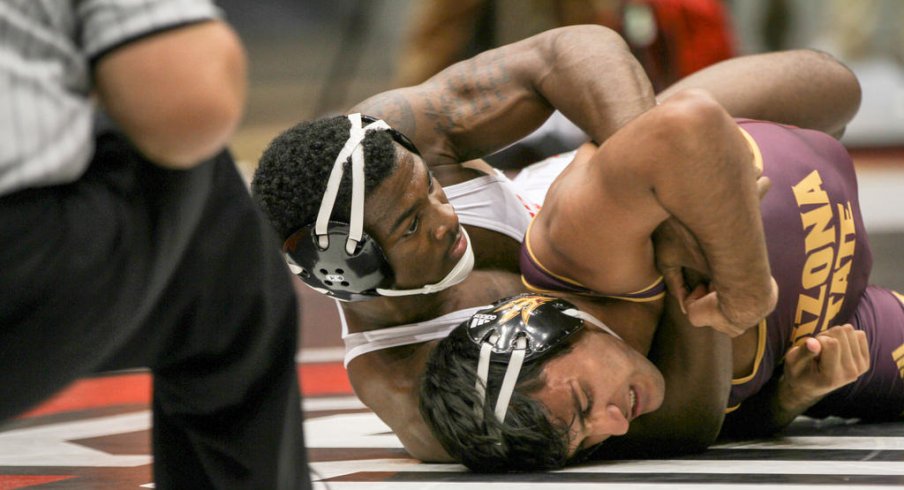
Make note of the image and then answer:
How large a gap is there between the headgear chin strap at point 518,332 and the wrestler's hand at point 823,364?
1.64 feet

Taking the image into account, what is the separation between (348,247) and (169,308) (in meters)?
0.99

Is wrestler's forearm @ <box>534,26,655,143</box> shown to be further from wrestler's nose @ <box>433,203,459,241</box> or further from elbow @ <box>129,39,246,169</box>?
elbow @ <box>129,39,246,169</box>

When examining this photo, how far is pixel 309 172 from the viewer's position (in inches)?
99.7

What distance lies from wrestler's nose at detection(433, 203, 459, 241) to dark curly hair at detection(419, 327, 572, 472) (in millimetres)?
224

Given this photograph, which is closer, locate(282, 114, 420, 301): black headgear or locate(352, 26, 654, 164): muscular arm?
locate(282, 114, 420, 301): black headgear

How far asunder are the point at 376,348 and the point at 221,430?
3.70 ft

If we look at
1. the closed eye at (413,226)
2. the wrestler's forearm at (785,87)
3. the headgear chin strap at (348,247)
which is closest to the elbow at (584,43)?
the wrestler's forearm at (785,87)

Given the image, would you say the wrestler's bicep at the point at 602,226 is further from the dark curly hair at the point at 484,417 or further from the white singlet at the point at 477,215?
the white singlet at the point at 477,215

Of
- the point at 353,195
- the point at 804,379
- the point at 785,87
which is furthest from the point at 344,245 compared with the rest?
the point at 785,87

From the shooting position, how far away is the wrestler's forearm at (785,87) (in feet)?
10.9

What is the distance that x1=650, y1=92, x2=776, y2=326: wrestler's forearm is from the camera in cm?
215

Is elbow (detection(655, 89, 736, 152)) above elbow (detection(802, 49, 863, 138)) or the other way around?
above

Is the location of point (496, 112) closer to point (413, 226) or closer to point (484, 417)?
point (413, 226)

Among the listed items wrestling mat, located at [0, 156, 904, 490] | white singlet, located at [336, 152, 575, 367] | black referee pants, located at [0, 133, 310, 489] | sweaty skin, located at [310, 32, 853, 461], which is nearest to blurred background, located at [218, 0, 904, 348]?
sweaty skin, located at [310, 32, 853, 461]
